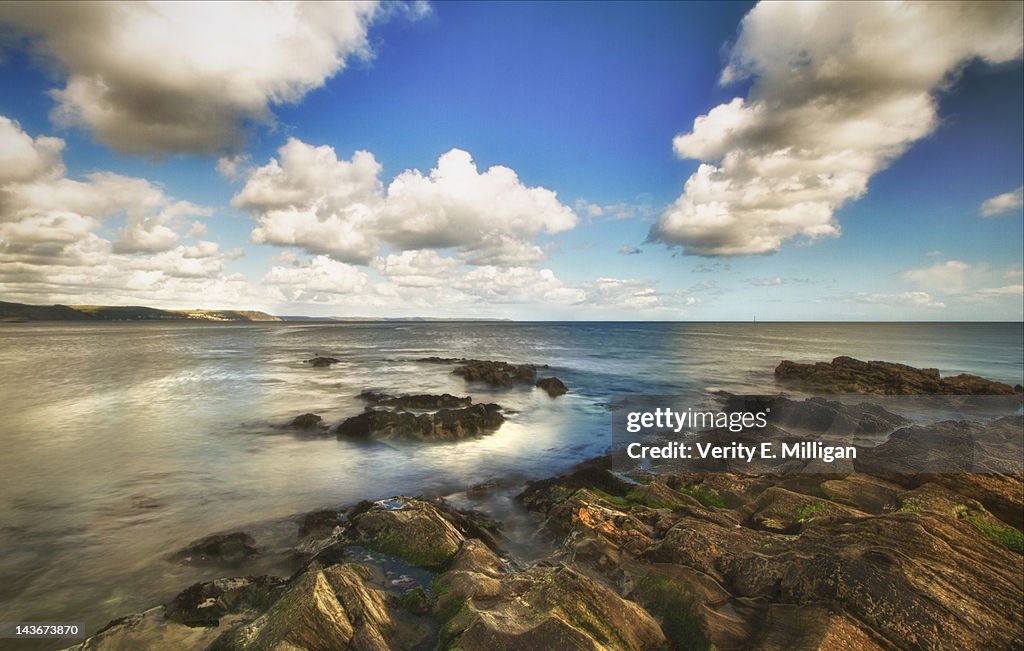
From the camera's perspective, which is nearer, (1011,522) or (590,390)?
(1011,522)

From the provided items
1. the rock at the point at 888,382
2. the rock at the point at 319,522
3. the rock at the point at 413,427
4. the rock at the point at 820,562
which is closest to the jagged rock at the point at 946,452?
the rock at the point at 820,562

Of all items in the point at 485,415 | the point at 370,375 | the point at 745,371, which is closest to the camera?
the point at 485,415

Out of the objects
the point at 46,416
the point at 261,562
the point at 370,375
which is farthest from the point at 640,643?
the point at 370,375

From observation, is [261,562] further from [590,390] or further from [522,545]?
[590,390]

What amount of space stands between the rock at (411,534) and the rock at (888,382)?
37079 mm

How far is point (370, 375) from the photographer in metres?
44.7

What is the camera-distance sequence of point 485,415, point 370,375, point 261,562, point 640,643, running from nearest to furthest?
point 640,643
point 261,562
point 485,415
point 370,375

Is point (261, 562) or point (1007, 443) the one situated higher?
point (1007, 443)

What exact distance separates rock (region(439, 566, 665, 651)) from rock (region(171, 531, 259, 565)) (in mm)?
6227

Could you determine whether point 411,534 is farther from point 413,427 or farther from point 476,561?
point 413,427

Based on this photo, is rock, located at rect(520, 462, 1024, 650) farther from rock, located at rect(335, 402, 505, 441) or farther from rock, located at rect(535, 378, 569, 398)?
rock, located at rect(535, 378, 569, 398)

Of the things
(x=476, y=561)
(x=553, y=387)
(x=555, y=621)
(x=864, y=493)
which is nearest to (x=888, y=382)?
(x=553, y=387)

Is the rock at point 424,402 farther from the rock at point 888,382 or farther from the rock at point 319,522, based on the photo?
the rock at point 888,382

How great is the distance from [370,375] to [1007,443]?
43.3 metres
